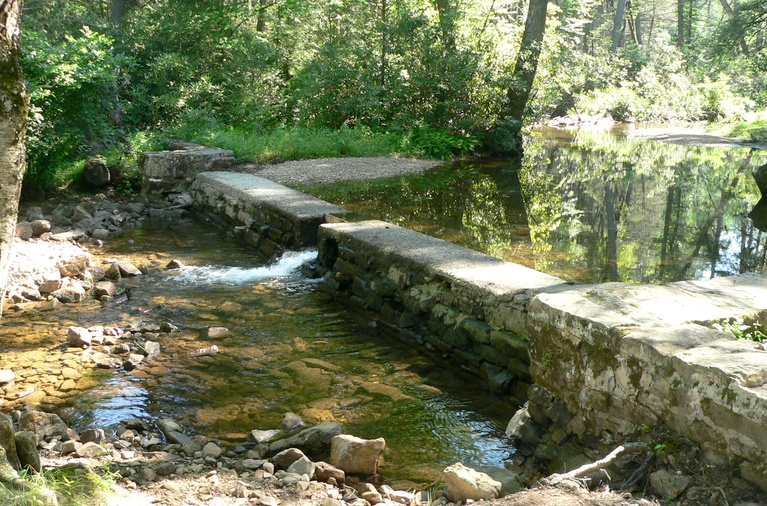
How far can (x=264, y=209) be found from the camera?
9.29m

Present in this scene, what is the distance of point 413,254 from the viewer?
21.3 feet

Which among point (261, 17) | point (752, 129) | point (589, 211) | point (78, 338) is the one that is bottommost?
point (78, 338)

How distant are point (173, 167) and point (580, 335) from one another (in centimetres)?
937

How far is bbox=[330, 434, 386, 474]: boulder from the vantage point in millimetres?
3988

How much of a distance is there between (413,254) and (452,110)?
39.0ft

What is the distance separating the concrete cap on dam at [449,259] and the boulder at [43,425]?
9.81 feet

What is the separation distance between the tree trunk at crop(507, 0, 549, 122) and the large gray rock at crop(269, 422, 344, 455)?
15.1 m

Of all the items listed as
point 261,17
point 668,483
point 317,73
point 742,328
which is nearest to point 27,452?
point 668,483

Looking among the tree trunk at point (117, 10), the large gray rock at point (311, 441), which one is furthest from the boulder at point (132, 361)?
the tree trunk at point (117, 10)

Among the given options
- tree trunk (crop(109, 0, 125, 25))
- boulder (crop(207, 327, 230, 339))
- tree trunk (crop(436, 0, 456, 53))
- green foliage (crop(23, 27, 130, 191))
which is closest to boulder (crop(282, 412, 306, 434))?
boulder (crop(207, 327, 230, 339))

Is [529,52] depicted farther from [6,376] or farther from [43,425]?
[43,425]

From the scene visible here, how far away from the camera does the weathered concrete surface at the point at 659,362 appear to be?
292 cm

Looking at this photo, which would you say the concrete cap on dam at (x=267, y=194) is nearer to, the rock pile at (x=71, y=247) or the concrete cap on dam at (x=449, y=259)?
the rock pile at (x=71, y=247)

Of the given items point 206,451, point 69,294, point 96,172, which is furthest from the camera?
point 96,172
